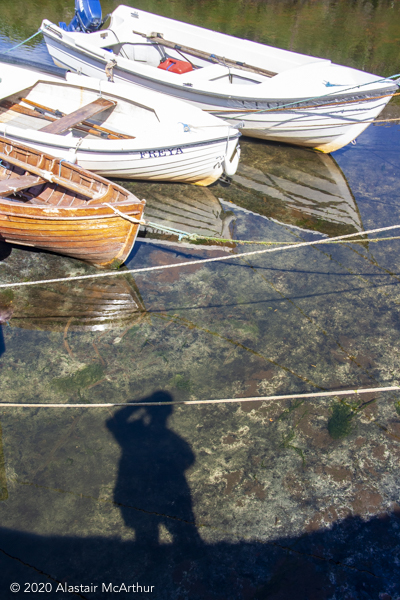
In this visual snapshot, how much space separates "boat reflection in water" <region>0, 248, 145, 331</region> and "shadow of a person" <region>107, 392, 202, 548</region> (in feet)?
5.72

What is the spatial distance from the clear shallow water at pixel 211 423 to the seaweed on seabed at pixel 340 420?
0.02 metres

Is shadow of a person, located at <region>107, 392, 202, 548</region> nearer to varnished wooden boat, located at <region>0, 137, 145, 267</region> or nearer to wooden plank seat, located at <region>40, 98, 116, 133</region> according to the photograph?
varnished wooden boat, located at <region>0, 137, 145, 267</region>

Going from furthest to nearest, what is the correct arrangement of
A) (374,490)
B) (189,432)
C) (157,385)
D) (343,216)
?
(343,216) → (157,385) → (189,432) → (374,490)

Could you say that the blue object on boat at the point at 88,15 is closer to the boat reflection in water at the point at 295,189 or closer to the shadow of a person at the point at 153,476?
the boat reflection in water at the point at 295,189

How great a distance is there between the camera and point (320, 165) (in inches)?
417

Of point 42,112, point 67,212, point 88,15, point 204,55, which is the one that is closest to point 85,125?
point 42,112

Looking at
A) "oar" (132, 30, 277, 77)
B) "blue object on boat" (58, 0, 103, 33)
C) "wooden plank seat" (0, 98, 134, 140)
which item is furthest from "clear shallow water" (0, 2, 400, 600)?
"blue object on boat" (58, 0, 103, 33)

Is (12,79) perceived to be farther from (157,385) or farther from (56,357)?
(157,385)

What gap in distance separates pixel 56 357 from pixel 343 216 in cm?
674

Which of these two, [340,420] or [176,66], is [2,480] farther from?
[176,66]

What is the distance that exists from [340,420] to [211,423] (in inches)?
66.1

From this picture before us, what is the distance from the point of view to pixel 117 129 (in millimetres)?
9852

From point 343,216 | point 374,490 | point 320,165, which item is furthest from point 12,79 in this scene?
A: point 374,490

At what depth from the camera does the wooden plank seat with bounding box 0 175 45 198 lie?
6.68 meters
